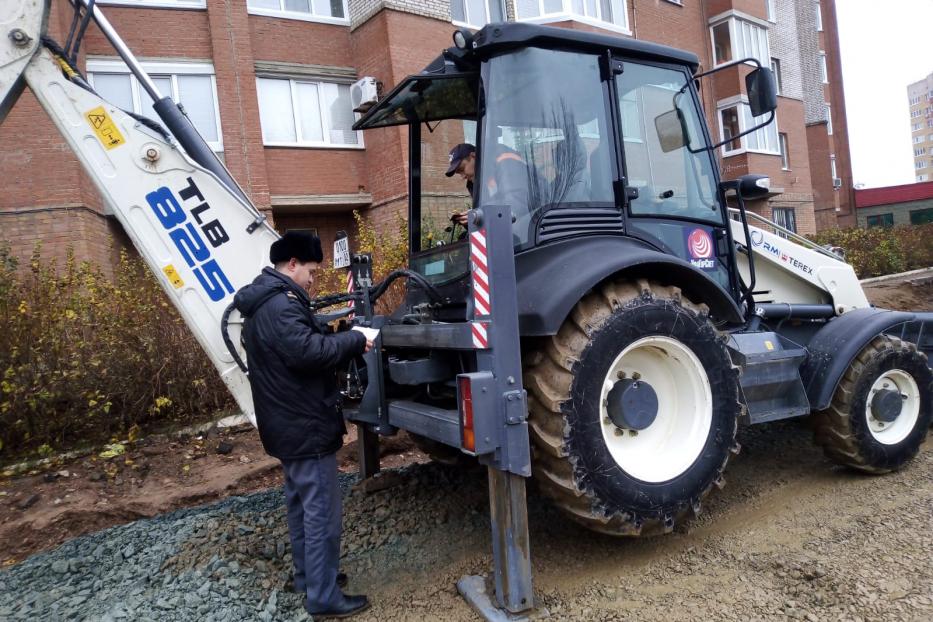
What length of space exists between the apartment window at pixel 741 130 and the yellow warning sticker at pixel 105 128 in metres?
18.5

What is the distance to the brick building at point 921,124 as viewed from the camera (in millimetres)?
105375

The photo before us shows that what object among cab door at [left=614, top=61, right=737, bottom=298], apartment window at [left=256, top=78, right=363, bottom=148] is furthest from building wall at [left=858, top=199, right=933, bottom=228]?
cab door at [left=614, top=61, right=737, bottom=298]

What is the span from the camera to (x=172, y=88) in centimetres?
1240

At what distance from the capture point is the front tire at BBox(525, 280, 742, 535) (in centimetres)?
288

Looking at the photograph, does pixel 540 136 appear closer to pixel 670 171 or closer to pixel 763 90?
pixel 670 171

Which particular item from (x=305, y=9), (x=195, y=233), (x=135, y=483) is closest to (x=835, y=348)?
(x=195, y=233)

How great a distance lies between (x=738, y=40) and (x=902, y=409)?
18001 millimetres

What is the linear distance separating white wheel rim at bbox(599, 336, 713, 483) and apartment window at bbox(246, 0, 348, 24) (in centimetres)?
1269

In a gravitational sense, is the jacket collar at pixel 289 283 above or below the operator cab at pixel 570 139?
below

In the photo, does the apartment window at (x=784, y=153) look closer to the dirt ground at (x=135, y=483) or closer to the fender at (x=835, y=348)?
the fender at (x=835, y=348)

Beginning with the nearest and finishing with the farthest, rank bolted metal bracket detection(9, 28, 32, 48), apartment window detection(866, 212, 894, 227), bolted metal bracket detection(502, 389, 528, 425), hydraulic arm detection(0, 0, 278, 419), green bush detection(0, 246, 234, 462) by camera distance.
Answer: bolted metal bracket detection(502, 389, 528, 425), bolted metal bracket detection(9, 28, 32, 48), hydraulic arm detection(0, 0, 278, 419), green bush detection(0, 246, 234, 462), apartment window detection(866, 212, 894, 227)

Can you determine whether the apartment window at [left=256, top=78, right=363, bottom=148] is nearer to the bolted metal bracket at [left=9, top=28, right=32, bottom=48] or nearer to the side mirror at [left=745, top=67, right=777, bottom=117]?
the bolted metal bracket at [left=9, top=28, right=32, bottom=48]

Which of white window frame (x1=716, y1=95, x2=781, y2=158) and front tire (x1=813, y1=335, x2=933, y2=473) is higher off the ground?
white window frame (x1=716, y1=95, x2=781, y2=158)

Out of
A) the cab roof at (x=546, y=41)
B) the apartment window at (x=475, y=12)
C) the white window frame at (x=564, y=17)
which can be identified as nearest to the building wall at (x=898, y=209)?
the white window frame at (x=564, y=17)
